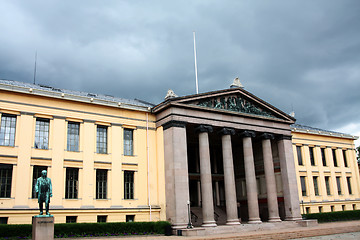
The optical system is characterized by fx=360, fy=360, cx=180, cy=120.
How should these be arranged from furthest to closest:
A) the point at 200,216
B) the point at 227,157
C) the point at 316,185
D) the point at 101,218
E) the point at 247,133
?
the point at 316,185 < the point at 200,216 < the point at 247,133 < the point at 227,157 < the point at 101,218

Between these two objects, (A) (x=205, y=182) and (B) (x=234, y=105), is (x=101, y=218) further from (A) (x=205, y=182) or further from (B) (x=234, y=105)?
(B) (x=234, y=105)

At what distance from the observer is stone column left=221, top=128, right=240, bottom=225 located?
117ft

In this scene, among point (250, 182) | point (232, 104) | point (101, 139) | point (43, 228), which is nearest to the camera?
point (43, 228)

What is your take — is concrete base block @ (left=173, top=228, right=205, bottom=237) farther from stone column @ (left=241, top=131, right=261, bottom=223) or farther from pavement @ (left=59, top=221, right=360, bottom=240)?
stone column @ (left=241, top=131, right=261, bottom=223)

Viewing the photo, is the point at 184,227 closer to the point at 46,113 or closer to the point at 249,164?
the point at 249,164

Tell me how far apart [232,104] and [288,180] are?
1141cm

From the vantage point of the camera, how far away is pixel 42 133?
1243 inches

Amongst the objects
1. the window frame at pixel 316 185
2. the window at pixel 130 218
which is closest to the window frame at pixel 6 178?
the window at pixel 130 218

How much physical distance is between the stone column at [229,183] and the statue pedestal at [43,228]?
18595 millimetres

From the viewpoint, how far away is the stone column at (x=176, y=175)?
107 feet

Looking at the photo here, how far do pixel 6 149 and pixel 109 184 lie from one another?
938 centimetres

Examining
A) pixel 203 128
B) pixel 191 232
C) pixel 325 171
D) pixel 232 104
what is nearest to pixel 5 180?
pixel 191 232

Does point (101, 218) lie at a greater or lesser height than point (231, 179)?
lesser

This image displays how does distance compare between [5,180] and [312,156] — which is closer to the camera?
[5,180]
